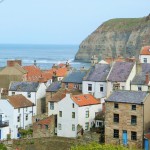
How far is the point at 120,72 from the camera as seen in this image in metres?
58.4

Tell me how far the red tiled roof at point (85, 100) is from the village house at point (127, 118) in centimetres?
417

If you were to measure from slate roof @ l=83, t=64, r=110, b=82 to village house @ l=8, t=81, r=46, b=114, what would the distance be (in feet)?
18.8

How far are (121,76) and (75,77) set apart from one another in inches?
265

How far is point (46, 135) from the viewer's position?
5569cm

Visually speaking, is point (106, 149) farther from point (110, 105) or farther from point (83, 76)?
point (83, 76)

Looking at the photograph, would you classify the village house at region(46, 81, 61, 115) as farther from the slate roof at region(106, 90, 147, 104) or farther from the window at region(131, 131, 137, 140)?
the window at region(131, 131, 137, 140)

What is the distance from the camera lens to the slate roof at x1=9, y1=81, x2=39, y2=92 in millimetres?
62125

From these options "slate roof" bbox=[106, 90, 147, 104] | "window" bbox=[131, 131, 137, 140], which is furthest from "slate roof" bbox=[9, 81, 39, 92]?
"window" bbox=[131, 131, 137, 140]

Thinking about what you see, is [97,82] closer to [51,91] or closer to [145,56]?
[51,91]

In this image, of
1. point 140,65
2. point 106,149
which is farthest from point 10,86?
point 106,149

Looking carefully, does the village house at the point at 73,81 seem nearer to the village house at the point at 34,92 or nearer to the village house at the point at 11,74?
the village house at the point at 34,92

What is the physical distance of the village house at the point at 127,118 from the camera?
4925cm

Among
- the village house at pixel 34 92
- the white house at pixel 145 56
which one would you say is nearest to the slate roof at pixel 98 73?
the village house at pixel 34 92

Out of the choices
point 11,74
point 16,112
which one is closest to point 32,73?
point 11,74
